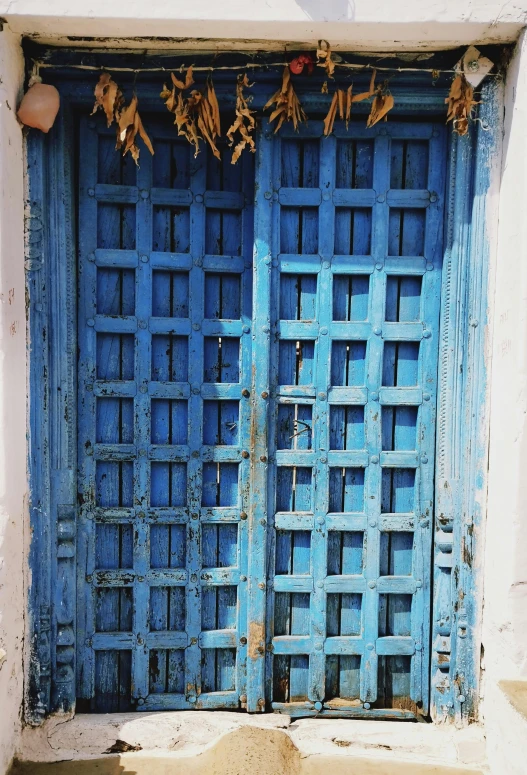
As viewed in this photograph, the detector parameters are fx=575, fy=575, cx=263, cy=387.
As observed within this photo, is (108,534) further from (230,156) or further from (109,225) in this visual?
(230,156)

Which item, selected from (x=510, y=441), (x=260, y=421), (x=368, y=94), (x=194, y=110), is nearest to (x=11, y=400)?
(x=260, y=421)

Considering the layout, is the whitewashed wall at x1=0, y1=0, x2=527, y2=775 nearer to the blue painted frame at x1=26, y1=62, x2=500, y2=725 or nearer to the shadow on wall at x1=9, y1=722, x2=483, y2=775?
the blue painted frame at x1=26, y1=62, x2=500, y2=725

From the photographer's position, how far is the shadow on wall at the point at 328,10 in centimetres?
220

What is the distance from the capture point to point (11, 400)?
2357mm

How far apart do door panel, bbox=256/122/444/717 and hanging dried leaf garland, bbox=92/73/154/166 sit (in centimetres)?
55

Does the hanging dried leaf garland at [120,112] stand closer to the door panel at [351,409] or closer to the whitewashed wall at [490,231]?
the whitewashed wall at [490,231]

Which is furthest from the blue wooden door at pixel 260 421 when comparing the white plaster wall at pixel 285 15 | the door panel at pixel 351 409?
the white plaster wall at pixel 285 15

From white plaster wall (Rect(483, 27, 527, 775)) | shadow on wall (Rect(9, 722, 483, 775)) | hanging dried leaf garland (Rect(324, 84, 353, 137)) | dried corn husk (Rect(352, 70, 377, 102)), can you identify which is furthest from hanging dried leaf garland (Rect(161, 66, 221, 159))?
shadow on wall (Rect(9, 722, 483, 775))

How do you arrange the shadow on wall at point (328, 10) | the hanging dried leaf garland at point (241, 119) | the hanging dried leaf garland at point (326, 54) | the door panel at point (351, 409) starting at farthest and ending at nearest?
1. the door panel at point (351, 409)
2. the hanging dried leaf garland at point (241, 119)
3. the hanging dried leaf garland at point (326, 54)
4. the shadow on wall at point (328, 10)

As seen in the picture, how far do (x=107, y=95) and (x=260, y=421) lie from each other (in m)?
1.53

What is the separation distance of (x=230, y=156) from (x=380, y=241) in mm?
794

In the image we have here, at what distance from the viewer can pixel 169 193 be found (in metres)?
2.62

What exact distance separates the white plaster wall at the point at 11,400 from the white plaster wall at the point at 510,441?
2.02 meters

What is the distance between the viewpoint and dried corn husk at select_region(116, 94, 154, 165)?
94.7 inches
